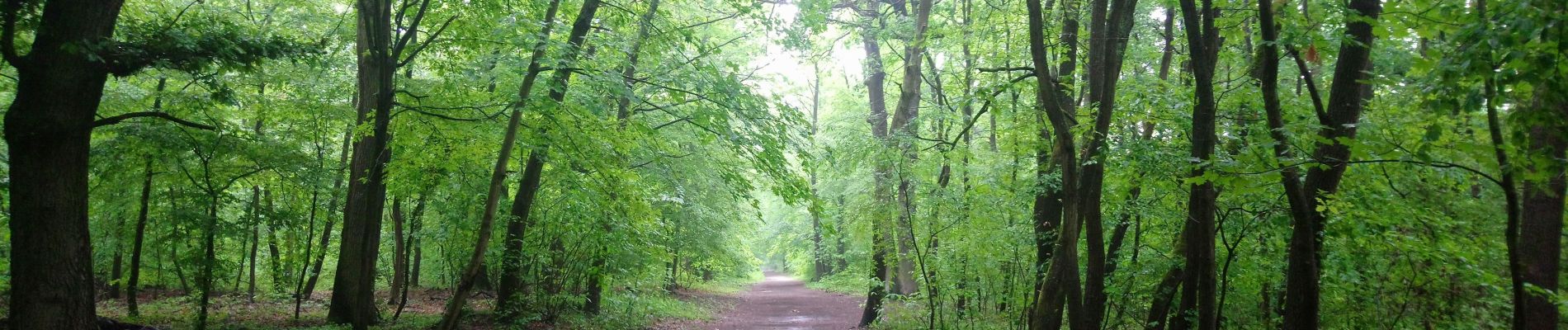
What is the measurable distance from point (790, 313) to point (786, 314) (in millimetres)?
A: 235

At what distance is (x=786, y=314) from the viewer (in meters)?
18.1

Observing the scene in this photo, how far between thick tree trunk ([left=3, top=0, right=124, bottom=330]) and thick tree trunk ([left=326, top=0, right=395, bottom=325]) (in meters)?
2.30

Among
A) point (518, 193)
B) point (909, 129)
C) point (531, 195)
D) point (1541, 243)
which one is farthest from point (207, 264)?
point (1541, 243)

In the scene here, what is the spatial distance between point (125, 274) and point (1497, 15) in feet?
57.2

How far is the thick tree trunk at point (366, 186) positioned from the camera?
8227mm

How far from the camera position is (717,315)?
17703mm

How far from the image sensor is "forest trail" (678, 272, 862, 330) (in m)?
15.0

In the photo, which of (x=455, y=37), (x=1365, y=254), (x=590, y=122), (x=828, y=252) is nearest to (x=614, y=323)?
(x=590, y=122)

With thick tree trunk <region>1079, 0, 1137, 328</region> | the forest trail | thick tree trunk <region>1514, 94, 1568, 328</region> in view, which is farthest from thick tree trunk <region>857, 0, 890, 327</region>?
thick tree trunk <region>1514, 94, 1568, 328</region>

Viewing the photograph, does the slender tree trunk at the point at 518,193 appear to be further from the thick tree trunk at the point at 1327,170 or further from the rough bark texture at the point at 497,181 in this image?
the thick tree trunk at the point at 1327,170

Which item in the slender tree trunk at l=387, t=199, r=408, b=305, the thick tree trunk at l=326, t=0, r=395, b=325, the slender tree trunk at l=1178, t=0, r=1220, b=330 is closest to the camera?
the slender tree trunk at l=1178, t=0, r=1220, b=330

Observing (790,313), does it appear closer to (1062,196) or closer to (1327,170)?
(1062,196)

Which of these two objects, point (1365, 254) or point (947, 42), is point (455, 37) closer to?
point (947, 42)

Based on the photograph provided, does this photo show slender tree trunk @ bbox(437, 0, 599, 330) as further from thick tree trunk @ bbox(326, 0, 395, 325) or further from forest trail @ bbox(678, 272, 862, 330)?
forest trail @ bbox(678, 272, 862, 330)
